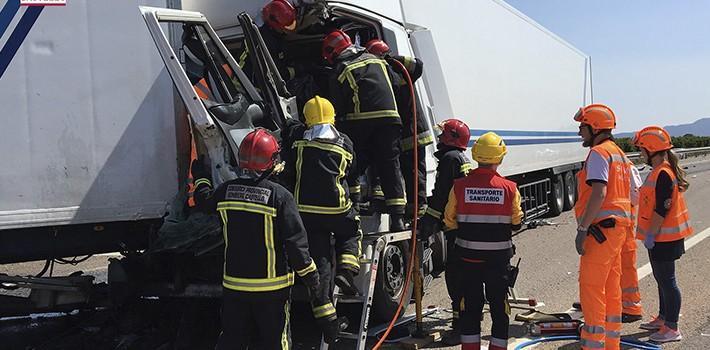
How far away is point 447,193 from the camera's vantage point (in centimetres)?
496

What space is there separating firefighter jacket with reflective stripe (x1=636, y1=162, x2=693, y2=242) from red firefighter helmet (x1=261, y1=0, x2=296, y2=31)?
3.24m

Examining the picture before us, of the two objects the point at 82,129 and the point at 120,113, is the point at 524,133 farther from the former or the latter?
the point at 82,129

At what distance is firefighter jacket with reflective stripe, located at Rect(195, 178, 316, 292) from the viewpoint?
351 cm

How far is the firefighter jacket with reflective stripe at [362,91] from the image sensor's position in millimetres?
4695

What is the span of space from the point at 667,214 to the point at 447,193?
72.2 inches

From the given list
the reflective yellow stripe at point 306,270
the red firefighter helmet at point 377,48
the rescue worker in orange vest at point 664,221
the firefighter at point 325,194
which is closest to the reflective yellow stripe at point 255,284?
the reflective yellow stripe at point 306,270

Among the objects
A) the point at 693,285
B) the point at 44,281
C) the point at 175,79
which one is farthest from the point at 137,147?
the point at 693,285

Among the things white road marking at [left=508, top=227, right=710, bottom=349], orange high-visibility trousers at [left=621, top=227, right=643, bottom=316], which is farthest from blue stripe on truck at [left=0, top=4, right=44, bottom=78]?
orange high-visibility trousers at [left=621, top=227, right=643, bottom=316]

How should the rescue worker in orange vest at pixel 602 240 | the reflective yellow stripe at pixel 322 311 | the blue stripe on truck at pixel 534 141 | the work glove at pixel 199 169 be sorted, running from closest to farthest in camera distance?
1. the reflective yellow stripe at pixel 322 311
2. the rescue worker in orange vest at pixel 602 240
3. the work glove at pixel 199 169
4. the blue stripe on truck at pixel 534 141

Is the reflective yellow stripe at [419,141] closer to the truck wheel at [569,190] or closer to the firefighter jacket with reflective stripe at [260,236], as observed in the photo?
the firefighter jacket with reflective stripe at [260,236]

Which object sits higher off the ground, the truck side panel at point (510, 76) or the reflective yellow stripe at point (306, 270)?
the truck side panel at point (510, 76)

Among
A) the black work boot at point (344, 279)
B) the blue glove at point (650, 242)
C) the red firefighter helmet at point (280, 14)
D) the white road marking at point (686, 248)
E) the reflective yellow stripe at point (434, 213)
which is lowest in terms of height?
the white road marking at point (686, 248)

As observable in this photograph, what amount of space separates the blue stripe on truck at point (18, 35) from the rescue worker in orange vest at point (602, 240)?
3.76 metres

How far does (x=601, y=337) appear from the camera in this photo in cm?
423
